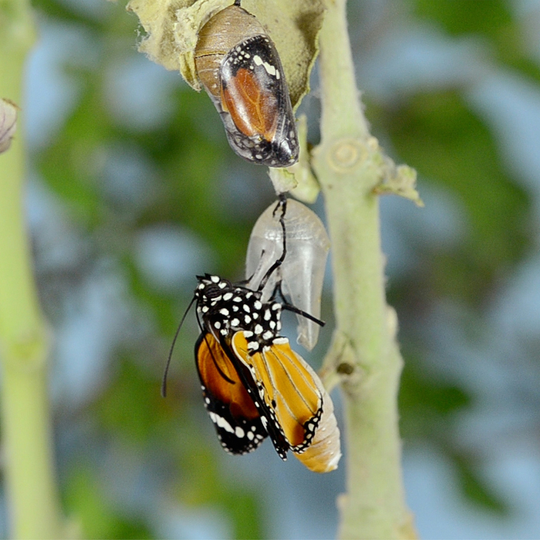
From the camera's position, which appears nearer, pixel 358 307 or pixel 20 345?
pixel 358 307

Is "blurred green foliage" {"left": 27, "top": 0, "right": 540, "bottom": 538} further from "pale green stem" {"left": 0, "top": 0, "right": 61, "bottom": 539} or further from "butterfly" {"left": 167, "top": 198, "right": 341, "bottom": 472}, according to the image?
"butterfly" {"left": 167, "top": 198, "right": 341, "bottom": 472}

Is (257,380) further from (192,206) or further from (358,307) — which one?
(192,206)

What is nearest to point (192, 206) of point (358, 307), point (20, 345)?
point (20, 345)

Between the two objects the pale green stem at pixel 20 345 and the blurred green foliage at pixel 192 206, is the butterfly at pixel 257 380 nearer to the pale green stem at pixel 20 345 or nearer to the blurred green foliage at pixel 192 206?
the pale green stem at pixel 20 345

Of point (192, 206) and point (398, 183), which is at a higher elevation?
point (192, 206)

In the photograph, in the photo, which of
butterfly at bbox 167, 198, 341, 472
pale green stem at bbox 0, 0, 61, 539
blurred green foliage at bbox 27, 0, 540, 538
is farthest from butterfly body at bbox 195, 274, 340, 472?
blurred green foliage at bbox 27, 0, 540, 538

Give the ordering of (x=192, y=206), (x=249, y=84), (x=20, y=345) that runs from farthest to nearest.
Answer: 1. (x=192, y=206)
2. (x=20, y=345)
3. (x=249, y=84)

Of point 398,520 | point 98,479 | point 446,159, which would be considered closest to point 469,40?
point 446,159
